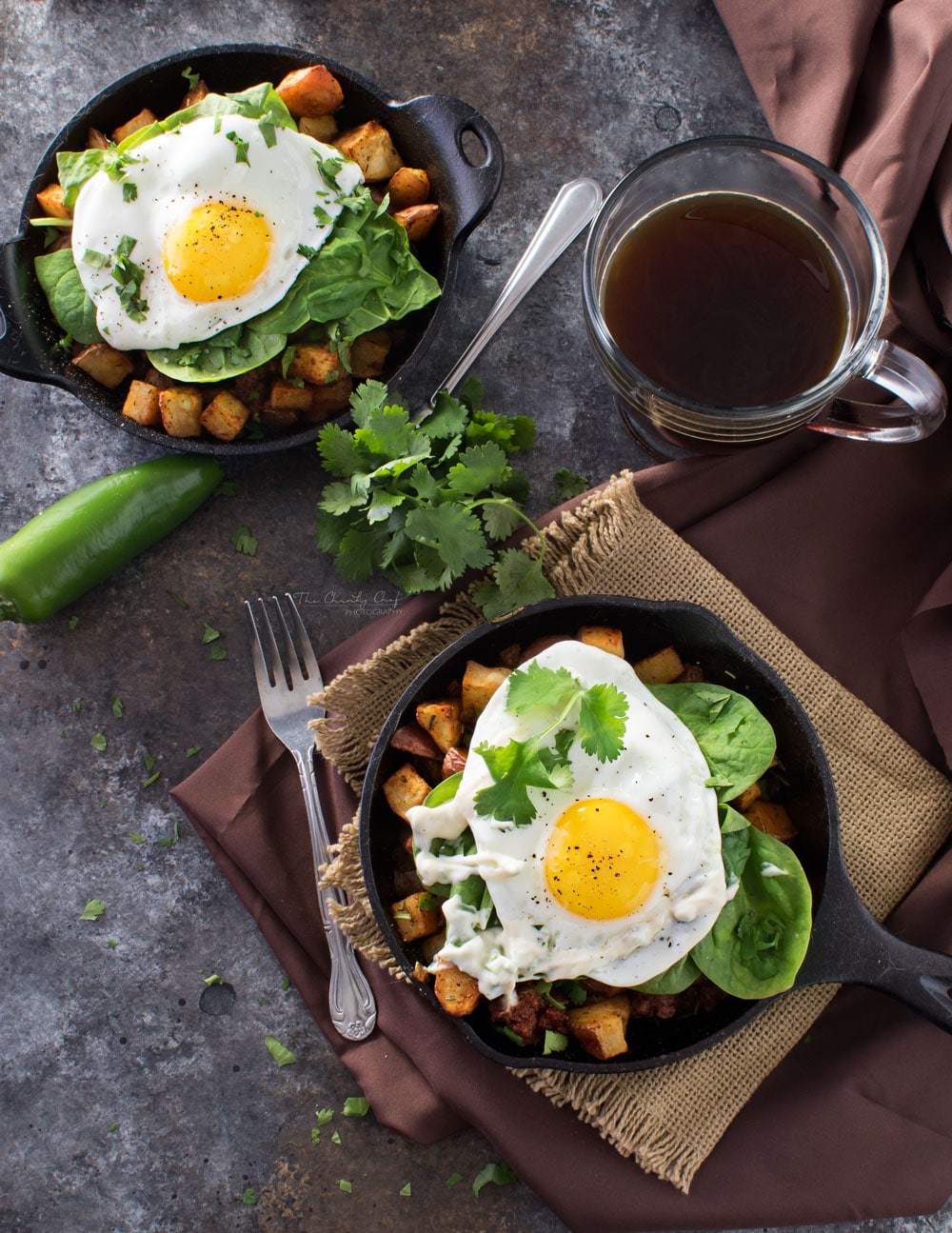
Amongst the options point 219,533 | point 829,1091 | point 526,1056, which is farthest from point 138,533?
point 829,1091

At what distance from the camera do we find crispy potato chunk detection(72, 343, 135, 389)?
303 cm

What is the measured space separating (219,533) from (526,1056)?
6.09ft

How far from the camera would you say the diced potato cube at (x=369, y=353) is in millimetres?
3023

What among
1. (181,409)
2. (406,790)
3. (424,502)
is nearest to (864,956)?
(406,790)

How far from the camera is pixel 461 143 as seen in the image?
2984 mm

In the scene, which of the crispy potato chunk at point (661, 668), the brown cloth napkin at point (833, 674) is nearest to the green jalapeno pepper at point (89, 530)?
the brown cloth napkin at point (833, 674)

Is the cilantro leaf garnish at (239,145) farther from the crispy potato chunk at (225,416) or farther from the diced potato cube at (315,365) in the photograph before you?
the crispy potato chunk at (225,416)

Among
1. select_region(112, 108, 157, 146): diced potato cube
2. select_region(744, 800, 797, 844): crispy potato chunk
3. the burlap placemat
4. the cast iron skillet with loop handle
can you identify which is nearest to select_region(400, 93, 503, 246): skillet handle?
the cast iron skillet with loop handle

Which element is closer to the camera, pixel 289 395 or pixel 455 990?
pixel 455 990

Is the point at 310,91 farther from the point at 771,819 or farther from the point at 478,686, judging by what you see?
the point at 771,819

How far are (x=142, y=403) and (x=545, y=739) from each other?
1.57m

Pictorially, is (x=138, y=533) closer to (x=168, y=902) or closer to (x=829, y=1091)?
(x=168, y=902)

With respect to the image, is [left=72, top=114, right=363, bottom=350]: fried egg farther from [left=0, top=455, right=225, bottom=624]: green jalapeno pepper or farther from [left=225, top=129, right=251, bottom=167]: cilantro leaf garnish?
[left=0, top=455, right=225, bottom=624]: green jalapeno pepper

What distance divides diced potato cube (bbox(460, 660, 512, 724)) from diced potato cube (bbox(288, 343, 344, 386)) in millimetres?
939
